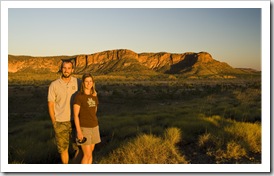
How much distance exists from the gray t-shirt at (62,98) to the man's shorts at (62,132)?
0.08 meters


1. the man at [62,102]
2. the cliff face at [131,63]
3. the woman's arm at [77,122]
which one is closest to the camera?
the woman's arm at [77,122]

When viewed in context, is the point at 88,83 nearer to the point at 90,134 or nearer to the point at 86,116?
the point at 86,116

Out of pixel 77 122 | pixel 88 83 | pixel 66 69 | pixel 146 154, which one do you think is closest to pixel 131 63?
pixel 146 154

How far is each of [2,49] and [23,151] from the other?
2250 mm

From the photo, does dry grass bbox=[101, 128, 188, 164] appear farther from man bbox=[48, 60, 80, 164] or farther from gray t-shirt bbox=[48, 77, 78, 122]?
gray t-shirt bbox=[48, 77, 78, 122]

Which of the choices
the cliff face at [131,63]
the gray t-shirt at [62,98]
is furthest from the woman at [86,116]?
the cliff face at [131,63]

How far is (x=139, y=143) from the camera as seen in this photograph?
17.4 ft

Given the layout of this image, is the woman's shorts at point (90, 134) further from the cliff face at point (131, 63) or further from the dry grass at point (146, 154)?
the cliff face at point (131, 63)

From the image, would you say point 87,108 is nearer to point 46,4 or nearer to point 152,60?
point 46,4

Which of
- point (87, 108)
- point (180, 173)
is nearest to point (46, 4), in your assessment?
point (87, 108)

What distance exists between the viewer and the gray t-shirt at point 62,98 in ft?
14.4

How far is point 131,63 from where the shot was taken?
127500 millimetres

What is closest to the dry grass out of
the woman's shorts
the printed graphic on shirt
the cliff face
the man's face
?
the woman's shorts

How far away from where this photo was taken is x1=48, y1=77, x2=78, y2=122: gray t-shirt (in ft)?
14.4
